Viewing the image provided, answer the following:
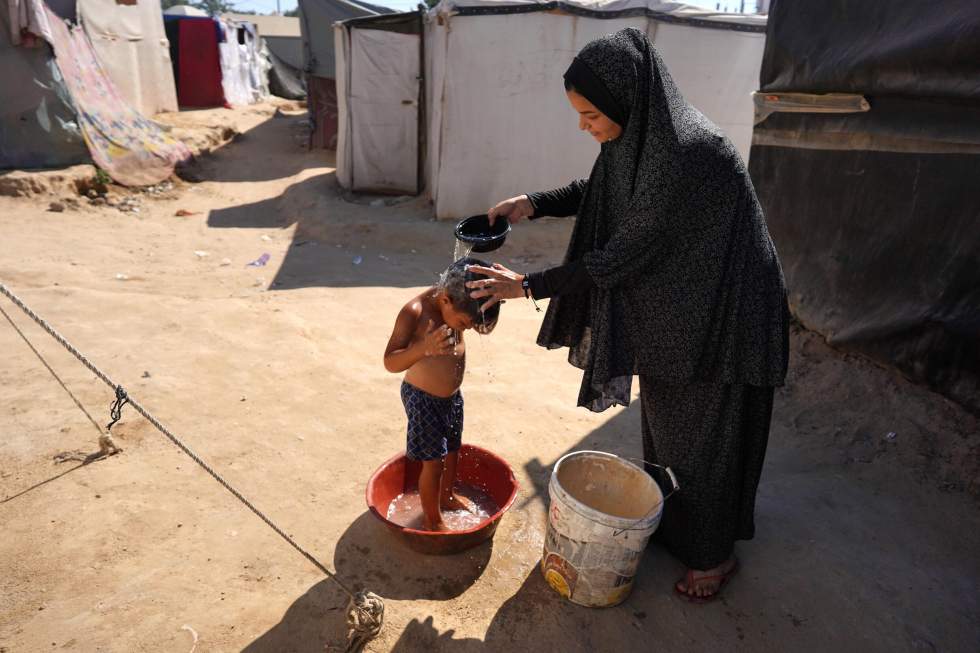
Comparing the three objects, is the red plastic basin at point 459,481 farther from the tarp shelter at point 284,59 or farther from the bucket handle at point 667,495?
the tarp shelter at point 284,59

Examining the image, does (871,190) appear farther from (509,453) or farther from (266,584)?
(266,584)

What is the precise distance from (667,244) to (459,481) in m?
1.61

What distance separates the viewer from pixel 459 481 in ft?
9.74

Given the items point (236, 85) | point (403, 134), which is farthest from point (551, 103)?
point (236, 85)

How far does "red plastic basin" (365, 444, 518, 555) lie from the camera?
2322 millimetres

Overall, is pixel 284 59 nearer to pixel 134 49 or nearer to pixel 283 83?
pixel 283 83

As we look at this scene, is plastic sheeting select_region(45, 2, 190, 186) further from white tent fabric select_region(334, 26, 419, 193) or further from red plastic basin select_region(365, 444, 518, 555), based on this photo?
red plastic basin select_region(365, 444, 518, 555)

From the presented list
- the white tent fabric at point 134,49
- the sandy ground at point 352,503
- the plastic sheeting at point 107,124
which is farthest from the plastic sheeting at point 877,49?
the white tent fabric at point 134,49

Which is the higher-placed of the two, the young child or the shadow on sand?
the young child

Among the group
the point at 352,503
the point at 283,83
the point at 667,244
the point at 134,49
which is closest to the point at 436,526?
the point at 352,503

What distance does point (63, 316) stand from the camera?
4223 mm

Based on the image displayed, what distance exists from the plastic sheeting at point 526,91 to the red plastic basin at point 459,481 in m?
5.25

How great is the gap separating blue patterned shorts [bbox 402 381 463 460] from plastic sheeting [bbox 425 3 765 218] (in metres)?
5.62

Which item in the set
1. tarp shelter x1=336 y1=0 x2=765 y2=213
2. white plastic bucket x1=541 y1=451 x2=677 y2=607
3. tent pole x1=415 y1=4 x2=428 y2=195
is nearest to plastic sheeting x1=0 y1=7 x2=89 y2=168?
tarp shelter x1=336 y1=0 x2=765 y2=213
